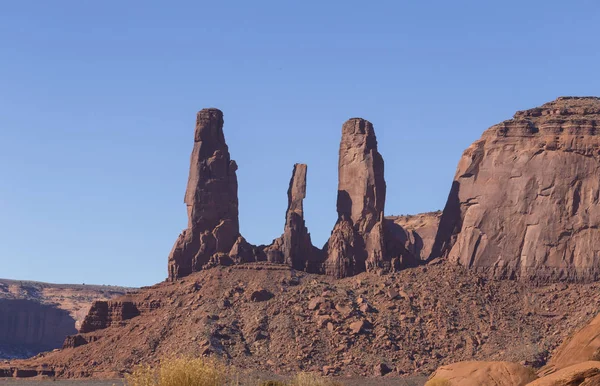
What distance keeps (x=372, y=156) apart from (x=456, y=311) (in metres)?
20.8

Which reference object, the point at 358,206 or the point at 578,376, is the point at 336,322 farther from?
the point at 578,376

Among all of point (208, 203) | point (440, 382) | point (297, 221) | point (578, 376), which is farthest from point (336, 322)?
point (578, 376)

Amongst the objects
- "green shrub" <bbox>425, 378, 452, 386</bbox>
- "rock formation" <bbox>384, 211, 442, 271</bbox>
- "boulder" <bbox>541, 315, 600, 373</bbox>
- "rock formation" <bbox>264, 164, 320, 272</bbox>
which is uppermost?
"rock formation" <bbox>384, 211, 442, 271</bbox>

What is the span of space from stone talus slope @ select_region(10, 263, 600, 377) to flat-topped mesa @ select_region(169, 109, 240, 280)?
98.2 inches

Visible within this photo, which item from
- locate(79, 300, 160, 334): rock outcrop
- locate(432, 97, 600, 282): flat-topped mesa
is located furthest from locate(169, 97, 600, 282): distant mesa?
locate(79, 300, 160, 334): rock outcrop

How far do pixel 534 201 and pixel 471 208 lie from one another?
6813mm

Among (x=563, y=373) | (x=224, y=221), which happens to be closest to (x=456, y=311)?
(x=224, y=221)

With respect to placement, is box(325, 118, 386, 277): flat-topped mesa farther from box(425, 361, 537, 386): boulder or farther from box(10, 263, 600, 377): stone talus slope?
box(425, 361, 537, 386): boulder

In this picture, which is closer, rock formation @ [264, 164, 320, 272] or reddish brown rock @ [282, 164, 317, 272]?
reddish brown rock @ [282, 164, 317, 272]

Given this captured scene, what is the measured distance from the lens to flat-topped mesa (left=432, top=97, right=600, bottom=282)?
136 m

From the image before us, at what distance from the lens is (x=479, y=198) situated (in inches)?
5522

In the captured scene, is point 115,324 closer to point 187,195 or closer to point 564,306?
point 187,195

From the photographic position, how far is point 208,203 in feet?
470

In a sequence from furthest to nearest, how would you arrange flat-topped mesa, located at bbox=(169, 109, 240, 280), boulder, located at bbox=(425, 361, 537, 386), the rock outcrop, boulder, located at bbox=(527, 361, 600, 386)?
flat-topped mesa, located at bbox=(169, 109, 240, 280), the rock outcrop, boulder, located at bbox=(425, 361, 537, 386), boulder, located at bbox=(527, 361, 600, 386)
